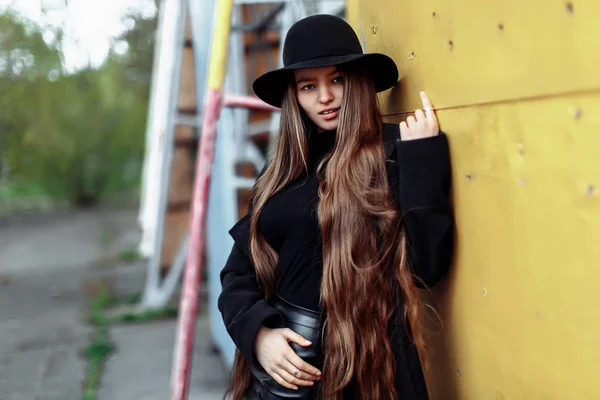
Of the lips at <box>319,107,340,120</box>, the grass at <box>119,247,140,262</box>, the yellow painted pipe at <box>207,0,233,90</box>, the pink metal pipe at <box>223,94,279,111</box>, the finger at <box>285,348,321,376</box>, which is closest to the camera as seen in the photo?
the finger at <box>285,348,321,376</box>

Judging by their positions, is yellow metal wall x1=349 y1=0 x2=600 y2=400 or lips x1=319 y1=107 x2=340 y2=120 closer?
yellow metal wall x1=349 y1=0 x2=600 y2=400

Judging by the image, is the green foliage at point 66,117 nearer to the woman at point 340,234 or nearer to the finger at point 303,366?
the woman at point 340,234

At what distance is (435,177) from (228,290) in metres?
0.67

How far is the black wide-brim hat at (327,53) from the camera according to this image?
157 centimetres

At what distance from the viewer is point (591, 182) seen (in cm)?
99

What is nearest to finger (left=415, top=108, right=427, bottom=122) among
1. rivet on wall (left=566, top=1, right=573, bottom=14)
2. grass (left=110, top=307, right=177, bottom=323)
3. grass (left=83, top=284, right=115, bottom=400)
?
rivet on wall (left=566, top=1, right=573, bottom=14)

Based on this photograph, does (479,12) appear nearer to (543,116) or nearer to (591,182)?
(543,116)

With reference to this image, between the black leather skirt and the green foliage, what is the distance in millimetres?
10359

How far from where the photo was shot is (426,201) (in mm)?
1425

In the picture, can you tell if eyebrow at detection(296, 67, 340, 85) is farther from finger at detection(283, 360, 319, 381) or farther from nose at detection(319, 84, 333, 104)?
finger at detection(283, 360, 319, 381)

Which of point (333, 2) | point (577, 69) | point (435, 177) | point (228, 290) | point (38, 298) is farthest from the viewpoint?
point (38, 298)

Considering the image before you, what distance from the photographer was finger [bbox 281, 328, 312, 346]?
5.09 ft

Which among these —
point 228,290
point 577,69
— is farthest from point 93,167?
point 577,69

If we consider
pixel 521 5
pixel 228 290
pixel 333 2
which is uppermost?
pixel 333 2
